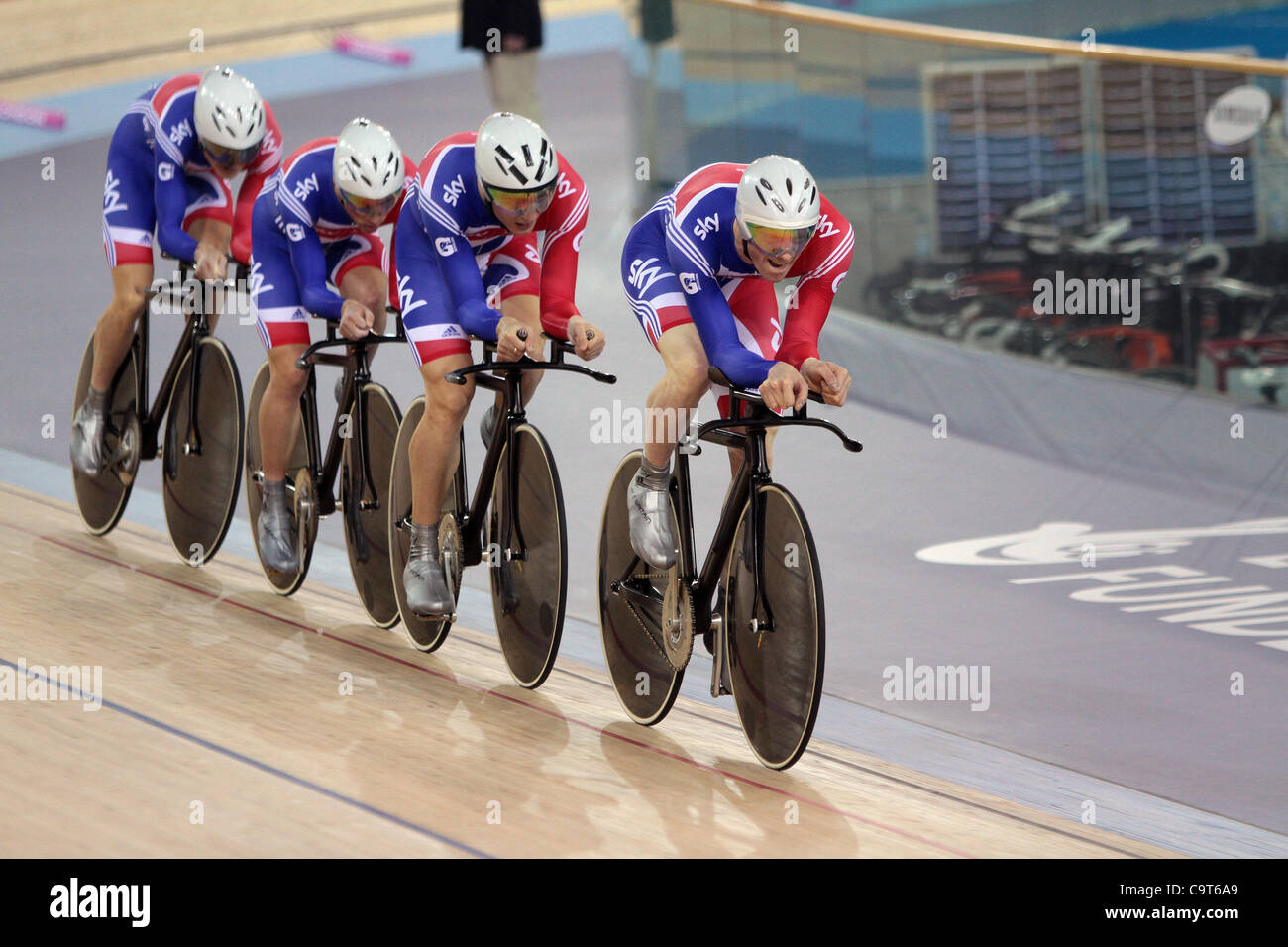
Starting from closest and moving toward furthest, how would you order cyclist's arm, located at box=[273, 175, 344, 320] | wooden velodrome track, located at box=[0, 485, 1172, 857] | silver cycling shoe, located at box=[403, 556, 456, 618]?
wooden velodrome track, located at box=[0, 485, 1172, 857] → silver cycling shoe, located at box=[403, 556, 456, 618] → cyclist's arm, located at box=[273, 175, 344, 320]

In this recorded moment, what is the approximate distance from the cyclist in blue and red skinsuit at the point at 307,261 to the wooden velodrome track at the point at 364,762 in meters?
0.43

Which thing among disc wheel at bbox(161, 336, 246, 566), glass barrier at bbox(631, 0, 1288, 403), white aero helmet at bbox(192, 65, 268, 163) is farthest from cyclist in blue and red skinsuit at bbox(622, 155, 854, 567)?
glass barrier at bbox(631, 0, 1288, 403)

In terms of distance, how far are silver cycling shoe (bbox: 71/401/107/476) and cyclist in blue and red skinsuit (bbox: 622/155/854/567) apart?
2.16 metres

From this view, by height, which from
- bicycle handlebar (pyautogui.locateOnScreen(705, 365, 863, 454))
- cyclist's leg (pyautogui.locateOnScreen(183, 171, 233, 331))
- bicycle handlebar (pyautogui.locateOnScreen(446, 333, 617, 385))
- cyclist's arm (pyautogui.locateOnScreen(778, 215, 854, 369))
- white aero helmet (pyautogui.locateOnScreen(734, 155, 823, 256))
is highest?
cyclist's leg (pyautogui.locateOnScreen(183, 171, 233, 331))

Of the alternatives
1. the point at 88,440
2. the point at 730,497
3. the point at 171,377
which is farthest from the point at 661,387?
the point at 88,440

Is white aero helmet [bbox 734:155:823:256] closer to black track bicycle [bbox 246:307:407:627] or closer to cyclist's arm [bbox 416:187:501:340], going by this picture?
cyclist's arm [bbox 416:187:501:340]

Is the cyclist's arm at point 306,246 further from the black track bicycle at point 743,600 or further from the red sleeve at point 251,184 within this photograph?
the black track bicycle at point 743,600

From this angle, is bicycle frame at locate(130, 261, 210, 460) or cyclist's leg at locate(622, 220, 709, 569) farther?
bicycle frame at locate(130, 261, 210, 460)

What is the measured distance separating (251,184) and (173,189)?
0.23m

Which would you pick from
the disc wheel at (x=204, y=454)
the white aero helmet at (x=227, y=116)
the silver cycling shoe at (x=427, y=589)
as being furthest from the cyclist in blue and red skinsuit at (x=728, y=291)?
the disc wheel at (x=204, y=454)

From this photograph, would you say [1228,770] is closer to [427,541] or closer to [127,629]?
[427,541]

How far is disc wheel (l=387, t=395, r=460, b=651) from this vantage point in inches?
156

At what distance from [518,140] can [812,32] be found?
464 cm

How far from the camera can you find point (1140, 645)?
437 centimetres
